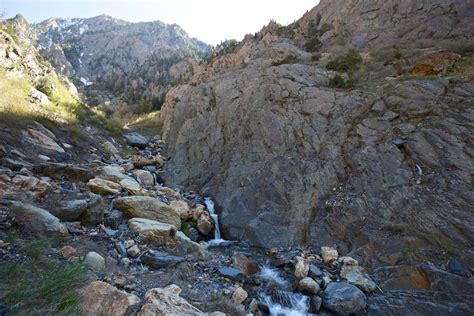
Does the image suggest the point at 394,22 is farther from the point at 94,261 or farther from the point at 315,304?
the point at 94,261

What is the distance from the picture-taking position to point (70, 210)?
7.28 metres

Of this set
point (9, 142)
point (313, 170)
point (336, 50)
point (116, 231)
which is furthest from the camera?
point (336, 50)

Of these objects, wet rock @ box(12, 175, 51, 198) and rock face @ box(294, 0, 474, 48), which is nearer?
wet rock @ box(12, 175, 51, 198)

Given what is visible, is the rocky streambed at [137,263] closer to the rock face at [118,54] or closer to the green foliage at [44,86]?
the green foliage at [44,86]

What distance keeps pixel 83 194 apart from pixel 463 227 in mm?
10113

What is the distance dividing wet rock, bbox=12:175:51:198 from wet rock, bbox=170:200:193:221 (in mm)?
4153

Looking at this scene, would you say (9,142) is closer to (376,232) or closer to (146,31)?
(376,232)

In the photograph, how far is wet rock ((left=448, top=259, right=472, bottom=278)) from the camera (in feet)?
22.3

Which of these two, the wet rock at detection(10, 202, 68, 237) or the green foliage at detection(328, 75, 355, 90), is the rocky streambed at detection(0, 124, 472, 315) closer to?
the wet rock at detection(10, 202, 68, 237)

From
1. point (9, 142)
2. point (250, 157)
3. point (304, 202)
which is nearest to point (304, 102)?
point (250, 157)

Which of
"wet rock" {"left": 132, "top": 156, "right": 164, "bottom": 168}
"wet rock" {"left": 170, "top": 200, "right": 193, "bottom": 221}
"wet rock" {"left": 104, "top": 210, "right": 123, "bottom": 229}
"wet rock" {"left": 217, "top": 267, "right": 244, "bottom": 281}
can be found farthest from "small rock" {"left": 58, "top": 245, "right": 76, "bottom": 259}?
"wet rock" {"left": 132, "top": 156, "right": 164, "bottom": 168}

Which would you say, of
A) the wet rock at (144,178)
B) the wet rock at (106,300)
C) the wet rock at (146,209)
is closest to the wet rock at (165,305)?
the wet rock at (106,300)

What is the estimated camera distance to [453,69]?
12.8 meters

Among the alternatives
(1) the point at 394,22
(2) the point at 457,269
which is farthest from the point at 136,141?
(1) the point at 394,22
